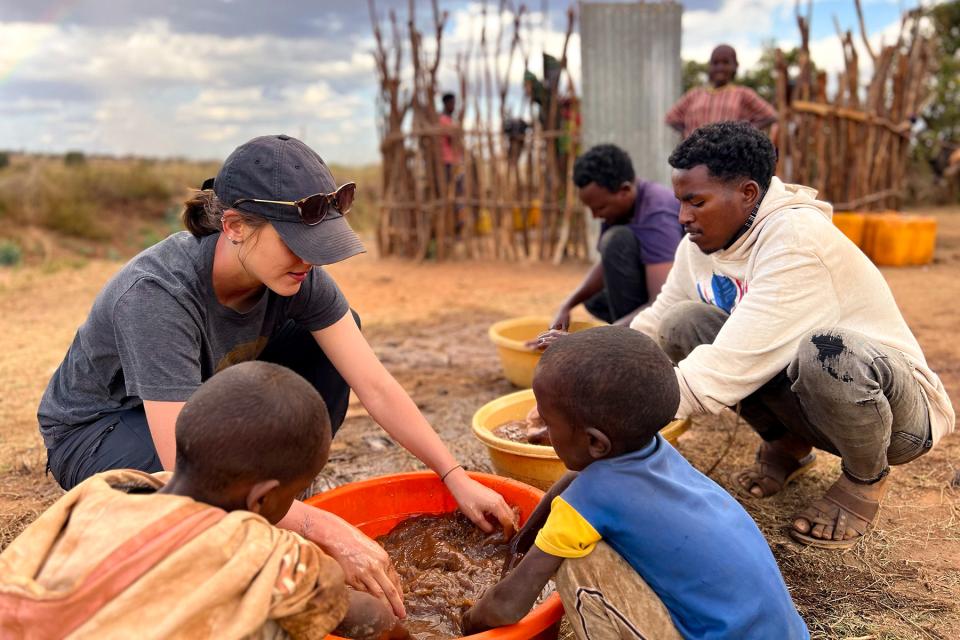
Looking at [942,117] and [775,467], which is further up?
[942,117]

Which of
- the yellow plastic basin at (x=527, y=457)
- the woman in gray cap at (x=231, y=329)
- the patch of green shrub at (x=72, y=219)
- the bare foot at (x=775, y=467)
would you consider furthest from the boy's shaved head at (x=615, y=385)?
the patch of green shrub at (x=72, y=219)

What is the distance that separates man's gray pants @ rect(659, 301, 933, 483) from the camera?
195 centimetres

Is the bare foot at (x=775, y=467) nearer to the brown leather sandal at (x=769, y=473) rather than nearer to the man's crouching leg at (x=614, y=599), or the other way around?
the brown leather sandal at (x=769, y=473)

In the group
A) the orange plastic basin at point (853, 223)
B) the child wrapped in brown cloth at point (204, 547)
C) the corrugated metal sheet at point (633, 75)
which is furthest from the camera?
the corrugated metal sheet at point (633, 75)

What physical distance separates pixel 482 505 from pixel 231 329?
0.82m

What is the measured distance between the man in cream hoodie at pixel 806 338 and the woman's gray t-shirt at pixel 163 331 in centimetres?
109

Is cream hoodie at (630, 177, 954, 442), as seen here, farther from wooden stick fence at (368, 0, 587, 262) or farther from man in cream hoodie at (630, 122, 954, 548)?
wooden stick fence at (368, 0, 587, 262)

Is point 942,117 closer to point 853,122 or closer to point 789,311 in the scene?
point 853,122

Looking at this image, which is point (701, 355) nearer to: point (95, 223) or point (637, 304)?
point (637, 304)

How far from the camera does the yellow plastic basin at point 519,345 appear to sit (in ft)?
11.6

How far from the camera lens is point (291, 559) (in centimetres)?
120

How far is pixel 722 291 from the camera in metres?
2.45

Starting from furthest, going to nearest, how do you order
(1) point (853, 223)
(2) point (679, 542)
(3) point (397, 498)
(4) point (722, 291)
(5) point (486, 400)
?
1. (1) point (853, 223)
2. (5) point (486, 400)
3. (4) point (722, 291)
4. (3) point (397, 498)
5. (2) point (679, 542)

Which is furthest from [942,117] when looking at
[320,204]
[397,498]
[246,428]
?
[246,428]
